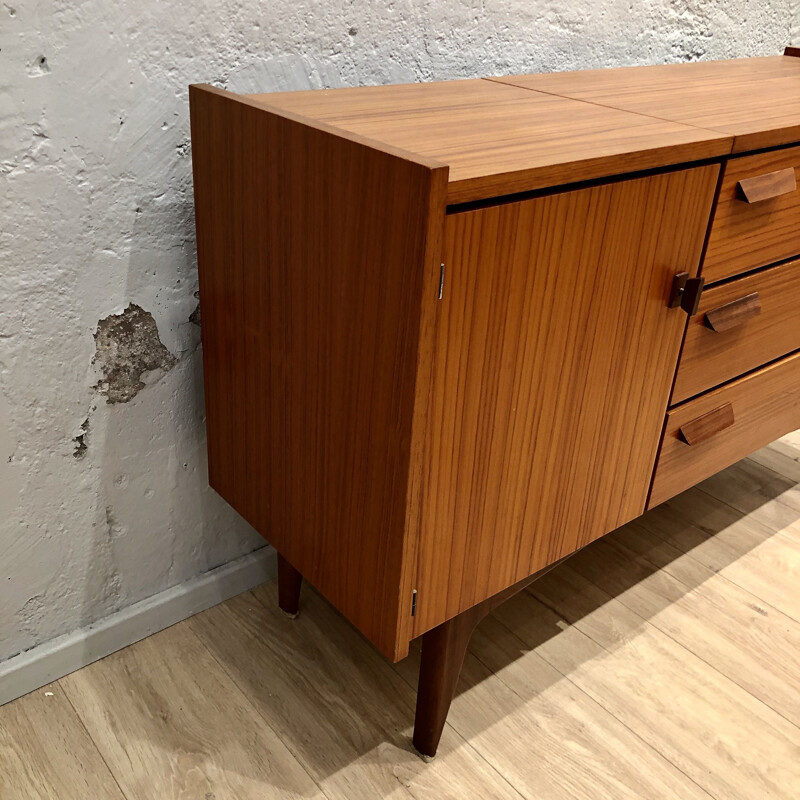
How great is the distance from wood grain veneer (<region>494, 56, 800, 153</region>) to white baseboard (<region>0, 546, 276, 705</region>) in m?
0.88

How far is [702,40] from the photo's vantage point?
168cm

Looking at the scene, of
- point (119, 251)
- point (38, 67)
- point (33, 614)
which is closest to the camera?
point (38, 67)

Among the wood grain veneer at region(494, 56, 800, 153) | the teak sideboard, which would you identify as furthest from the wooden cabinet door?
the wood grain veneer at region(494, 56, 800, 153)

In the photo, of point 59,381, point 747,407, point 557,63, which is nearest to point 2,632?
point 59,381

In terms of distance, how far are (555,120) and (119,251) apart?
57 cm

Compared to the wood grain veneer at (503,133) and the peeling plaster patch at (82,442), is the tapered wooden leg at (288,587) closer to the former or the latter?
the peeling plaster patch at (82,442)

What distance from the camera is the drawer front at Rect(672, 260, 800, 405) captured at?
114cm

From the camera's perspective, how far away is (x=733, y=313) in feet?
3.82

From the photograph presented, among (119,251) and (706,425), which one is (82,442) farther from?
(706,425)

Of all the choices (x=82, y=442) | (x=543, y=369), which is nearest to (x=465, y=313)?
(x=543, y=369)

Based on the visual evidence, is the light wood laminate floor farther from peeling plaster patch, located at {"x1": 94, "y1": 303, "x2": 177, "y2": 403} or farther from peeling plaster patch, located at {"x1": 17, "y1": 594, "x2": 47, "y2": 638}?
peeling plaster patch, located at {"x1": 94, "y1": 303, "x2": 177, "y2": 403}

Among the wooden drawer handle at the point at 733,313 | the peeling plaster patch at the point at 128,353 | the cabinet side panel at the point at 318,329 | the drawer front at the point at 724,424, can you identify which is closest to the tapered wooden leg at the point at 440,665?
the cabinet side panel at the point at 318,329

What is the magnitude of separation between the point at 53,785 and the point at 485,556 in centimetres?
62

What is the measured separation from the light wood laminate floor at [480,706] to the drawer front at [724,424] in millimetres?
268
